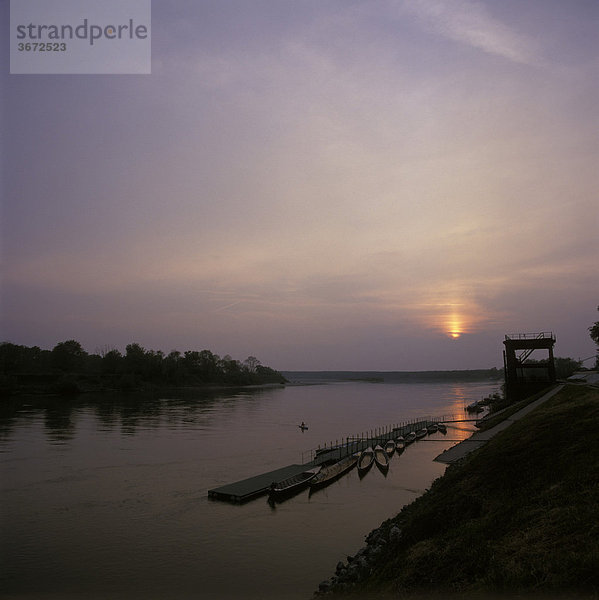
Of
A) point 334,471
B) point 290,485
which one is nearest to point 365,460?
point 334,471

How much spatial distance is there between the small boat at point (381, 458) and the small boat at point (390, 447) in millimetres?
979

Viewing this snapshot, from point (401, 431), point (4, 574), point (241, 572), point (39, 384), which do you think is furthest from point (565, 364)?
point (39, 384)

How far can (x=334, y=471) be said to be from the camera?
161 ft

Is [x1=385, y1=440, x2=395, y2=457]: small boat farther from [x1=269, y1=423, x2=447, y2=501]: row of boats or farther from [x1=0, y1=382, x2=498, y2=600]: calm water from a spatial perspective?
[x1=0, y1=382, x2=498, y2=600]: calm water

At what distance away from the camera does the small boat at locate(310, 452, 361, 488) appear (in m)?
45.1

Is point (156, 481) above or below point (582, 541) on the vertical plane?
below

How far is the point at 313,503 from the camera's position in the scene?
39938 millimetres

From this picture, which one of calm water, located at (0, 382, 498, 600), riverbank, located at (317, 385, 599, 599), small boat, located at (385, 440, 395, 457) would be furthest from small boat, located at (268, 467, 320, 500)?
small boat, located at (385, 440, 395, 457)

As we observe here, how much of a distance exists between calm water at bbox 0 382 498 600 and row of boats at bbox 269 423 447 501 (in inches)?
40.8

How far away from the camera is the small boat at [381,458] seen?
176 ft

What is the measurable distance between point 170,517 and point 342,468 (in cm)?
2182

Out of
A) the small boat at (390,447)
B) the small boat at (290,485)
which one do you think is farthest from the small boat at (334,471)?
the small boat at (390,447)

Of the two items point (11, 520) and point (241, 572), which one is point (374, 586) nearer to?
point (241, 572)

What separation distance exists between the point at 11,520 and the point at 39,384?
506 ft
